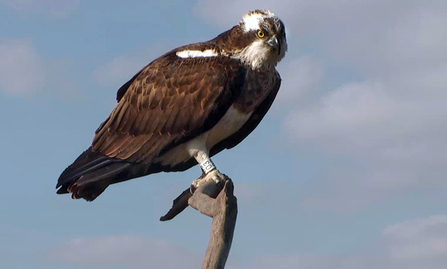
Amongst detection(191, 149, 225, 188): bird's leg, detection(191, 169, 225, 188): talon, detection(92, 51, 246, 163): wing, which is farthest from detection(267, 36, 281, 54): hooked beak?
detection(191, 169, 225, 188): talon

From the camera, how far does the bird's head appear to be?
8.52m

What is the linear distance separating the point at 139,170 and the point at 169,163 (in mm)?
328

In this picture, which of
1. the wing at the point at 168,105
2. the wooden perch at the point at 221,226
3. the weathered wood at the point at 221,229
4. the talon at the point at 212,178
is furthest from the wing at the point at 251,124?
the weathered wood at the point at 221,229

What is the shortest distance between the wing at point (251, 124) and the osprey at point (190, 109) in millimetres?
11

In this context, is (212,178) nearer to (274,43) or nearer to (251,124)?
(251,124)

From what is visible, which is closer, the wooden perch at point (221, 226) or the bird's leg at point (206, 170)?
the wooden perch at point (221, 226)

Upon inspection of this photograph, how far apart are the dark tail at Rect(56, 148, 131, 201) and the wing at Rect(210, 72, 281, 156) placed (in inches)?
41.6

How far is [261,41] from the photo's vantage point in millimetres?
8539

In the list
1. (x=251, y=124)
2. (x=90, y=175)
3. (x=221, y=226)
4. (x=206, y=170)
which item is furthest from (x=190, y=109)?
(x=221, y=226)

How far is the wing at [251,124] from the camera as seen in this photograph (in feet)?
29.5

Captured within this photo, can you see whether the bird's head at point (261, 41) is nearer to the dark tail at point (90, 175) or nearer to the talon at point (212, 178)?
the talon at point (212, 178)

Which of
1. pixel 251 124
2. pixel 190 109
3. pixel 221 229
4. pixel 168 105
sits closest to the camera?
pixel 221 229

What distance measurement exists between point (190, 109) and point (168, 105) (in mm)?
345

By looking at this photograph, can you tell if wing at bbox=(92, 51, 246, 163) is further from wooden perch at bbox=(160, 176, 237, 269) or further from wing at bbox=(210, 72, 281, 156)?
wooden perch at bbox=(160, 176, 237, 269)
